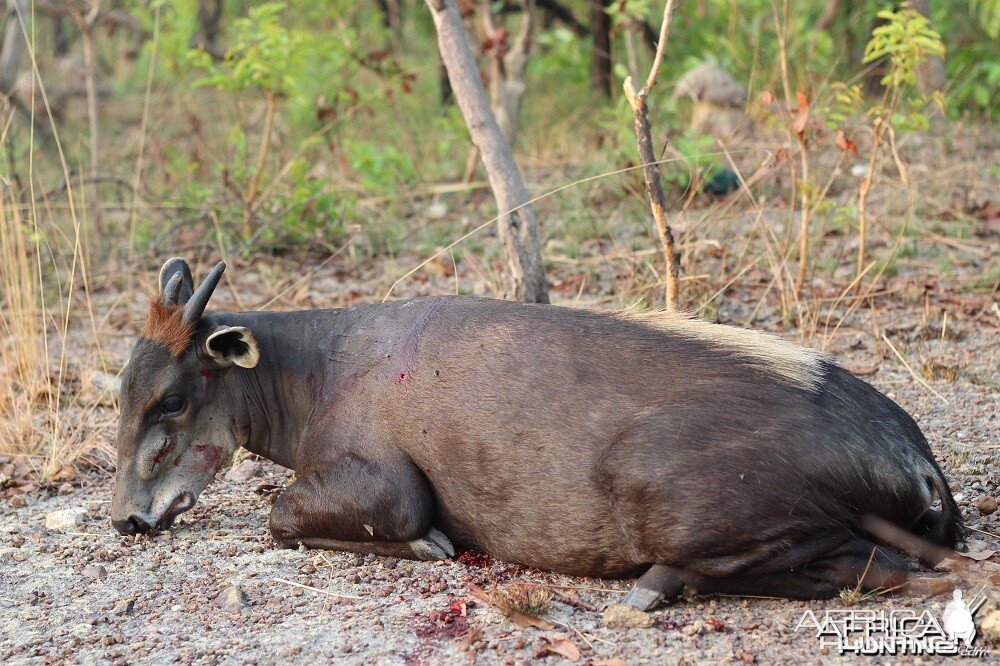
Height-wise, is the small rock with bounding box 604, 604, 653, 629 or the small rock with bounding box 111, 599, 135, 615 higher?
the small rock with bounding box 604, 604, 653, 629

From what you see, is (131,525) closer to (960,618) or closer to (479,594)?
(479,594)

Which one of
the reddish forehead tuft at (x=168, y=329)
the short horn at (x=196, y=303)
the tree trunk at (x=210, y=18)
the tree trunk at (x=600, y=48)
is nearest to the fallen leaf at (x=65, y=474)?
the reddish forehead tuft at (x=168, y=329)

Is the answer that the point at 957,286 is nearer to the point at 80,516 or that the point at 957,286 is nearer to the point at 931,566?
the point at 931,566

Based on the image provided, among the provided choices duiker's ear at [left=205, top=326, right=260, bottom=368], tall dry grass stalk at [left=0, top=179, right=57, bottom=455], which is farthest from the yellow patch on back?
tall dry grass stalk at [left=0, top=179, right=57, bottom=455]

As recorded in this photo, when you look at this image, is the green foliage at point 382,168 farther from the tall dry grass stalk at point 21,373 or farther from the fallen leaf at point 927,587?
the fallen leaf at point 927,587

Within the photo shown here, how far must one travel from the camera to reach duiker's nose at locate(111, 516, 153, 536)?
446 centimetres

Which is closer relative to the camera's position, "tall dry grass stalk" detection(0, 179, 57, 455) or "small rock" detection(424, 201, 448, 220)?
"tall dry grass stalk" detection(0, 179, 57, 455)

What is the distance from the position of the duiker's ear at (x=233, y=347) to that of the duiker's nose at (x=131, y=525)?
689 millimetres

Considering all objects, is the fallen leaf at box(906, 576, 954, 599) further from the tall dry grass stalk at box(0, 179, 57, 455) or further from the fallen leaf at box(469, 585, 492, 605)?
the tall dry grass stalk at box(0, 179, 57, 455)

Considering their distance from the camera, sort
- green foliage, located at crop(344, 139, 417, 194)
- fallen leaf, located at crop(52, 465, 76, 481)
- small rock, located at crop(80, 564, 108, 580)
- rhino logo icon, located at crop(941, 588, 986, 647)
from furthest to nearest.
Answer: green foliage, located at crop(344, 139, 417, 194)
fallen leaf, located at crop(52, 465, 76, 481)
small rock, located at crop(80, 564, 108, 580)
rhino logo icon, located at crop(941, 588, 986, 647)

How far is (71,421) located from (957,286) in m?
4.94

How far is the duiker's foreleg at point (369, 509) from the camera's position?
4.15 metres

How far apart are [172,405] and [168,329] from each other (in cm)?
30

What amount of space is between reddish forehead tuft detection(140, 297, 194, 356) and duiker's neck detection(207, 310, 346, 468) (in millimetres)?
159
